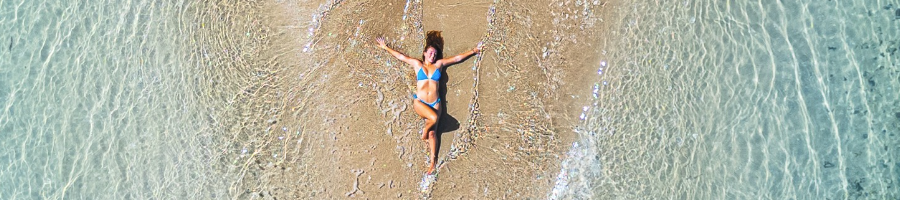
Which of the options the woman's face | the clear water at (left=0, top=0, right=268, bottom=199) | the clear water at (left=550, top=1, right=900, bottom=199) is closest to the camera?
the woman's face

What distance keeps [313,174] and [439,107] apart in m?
1.31

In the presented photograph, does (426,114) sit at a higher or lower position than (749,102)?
higher

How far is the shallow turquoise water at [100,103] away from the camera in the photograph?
5.19 m

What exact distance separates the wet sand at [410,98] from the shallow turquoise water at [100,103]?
Answer: 0.84 meters

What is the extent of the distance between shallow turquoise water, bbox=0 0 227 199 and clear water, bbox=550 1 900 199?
137 inches

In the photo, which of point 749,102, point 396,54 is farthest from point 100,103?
point 749,102

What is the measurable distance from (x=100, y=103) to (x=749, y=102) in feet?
18.9

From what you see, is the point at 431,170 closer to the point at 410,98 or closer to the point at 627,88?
the point at 410,98

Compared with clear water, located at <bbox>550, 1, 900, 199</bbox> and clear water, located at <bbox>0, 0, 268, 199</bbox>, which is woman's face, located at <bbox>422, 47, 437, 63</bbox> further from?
clear water, located at <bbox>0, 0, 268, 199</bbox>

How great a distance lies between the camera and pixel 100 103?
523 centimetres

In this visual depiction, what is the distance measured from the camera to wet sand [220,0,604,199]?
4820 mm

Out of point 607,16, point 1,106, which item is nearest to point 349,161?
point 607,16

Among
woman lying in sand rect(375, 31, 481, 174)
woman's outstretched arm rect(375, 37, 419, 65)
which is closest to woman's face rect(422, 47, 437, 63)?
woman lying in sand rect(375, 31, 481, 174)

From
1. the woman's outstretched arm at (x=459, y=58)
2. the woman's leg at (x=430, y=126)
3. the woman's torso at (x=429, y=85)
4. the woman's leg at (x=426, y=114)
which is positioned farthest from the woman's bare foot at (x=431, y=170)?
the woman's outstretched arm at (x=459, y=58)
